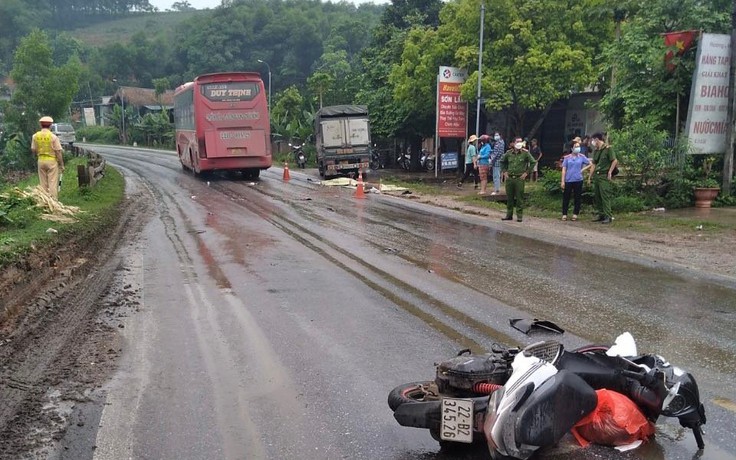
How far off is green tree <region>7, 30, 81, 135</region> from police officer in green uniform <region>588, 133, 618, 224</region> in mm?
28785

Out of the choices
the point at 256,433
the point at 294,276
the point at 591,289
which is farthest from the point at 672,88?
the point at 256,433

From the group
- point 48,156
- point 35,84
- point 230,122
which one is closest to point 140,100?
point 35,84

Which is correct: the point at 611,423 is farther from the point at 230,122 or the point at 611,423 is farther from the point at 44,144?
the point at 230,122

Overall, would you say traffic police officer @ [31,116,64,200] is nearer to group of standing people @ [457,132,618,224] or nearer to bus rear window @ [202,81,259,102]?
group of standing people @ [457,132,618,224]

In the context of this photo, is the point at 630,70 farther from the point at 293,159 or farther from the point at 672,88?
the point at 293,159

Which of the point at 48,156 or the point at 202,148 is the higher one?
the point at 48,156

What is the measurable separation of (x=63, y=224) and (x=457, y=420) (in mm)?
9862

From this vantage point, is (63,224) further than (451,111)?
No

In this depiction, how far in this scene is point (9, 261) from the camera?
25.1ft

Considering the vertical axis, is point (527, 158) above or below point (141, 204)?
above

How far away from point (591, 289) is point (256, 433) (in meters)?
5.07

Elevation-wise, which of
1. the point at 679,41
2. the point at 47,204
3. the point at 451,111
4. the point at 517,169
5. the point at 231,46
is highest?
the point at 231,46

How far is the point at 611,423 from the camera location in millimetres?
3568

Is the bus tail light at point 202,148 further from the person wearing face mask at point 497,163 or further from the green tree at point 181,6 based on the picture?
the green tree at point 181,6
